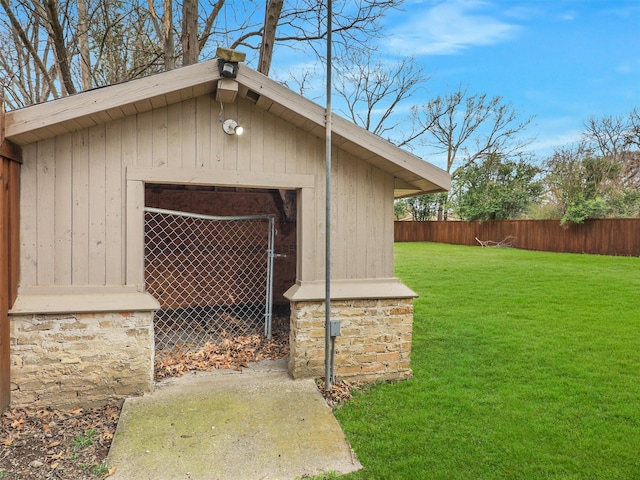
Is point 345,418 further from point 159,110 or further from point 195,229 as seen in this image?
point 195,229

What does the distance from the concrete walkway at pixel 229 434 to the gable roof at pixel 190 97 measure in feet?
7.50

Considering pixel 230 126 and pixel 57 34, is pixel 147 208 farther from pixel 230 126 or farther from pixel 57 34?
pixel 57 34

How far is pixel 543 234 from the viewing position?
1734cm

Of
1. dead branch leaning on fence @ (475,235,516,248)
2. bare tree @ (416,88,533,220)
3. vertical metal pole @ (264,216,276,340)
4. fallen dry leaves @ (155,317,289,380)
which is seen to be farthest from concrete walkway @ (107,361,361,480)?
bare tree @ (416,88,533,220)

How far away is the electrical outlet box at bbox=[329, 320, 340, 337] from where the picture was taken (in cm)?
360

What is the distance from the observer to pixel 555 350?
4.91 m

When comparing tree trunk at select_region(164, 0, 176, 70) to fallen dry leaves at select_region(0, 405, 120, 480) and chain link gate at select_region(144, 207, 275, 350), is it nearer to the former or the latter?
chain link gate at select_region(144, 207, 275, 350)

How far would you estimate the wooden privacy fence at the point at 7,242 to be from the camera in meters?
2.84

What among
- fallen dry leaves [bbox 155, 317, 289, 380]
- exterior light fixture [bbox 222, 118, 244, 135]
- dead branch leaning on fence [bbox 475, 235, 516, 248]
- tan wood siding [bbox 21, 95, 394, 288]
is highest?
exterior light fixture [bbox 222, 118, 244, 135]

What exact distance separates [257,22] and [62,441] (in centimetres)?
793

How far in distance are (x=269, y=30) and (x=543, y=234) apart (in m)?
15.7

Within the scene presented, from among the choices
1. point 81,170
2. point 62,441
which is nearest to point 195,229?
point 81,170

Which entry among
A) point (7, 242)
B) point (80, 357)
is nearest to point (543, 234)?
point (80, 357)

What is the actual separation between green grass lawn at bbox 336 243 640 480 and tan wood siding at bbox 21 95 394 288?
1.36 m
